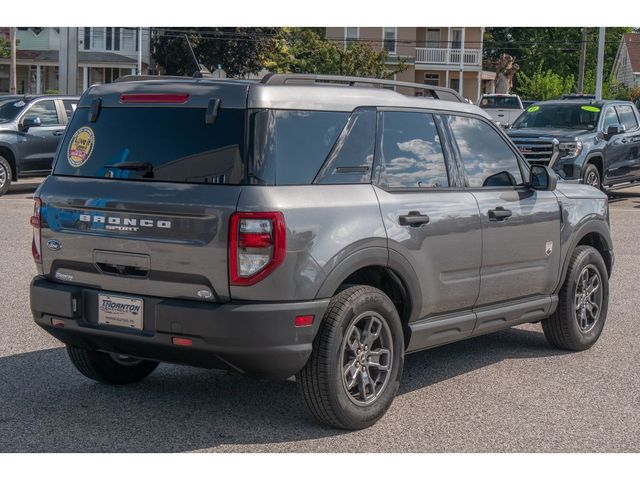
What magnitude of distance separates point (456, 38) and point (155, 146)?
69950mm

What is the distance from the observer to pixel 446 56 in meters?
71.6

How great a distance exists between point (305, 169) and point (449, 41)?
225 feet

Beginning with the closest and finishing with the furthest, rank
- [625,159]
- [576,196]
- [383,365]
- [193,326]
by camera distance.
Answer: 1. [193,326]
2. [383,365]
3. [576,196]
4. [625,159]

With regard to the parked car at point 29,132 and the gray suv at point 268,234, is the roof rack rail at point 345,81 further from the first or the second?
the parked car at point 29,132

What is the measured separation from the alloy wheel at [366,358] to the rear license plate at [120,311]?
3.67ft

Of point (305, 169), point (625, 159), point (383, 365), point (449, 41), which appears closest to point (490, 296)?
point (383, 365)

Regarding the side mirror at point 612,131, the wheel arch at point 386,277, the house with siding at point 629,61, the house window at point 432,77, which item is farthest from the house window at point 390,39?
the wheel arch at point 386,277

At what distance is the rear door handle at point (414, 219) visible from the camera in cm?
615

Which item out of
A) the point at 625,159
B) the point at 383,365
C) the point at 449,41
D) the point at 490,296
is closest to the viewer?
the point at 383,365

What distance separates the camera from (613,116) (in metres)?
20.3

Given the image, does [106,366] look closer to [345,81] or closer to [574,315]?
[345,81]

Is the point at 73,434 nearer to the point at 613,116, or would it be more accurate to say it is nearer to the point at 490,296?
the point at 490,296

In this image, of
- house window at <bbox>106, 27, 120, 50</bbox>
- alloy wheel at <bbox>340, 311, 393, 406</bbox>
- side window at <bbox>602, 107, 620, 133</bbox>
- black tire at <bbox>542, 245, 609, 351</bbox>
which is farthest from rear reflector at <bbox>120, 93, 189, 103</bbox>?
house window at <bbox>106, 27, 120, 50</bbox>

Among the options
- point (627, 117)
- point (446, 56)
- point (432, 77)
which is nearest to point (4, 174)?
point (627, 117)
